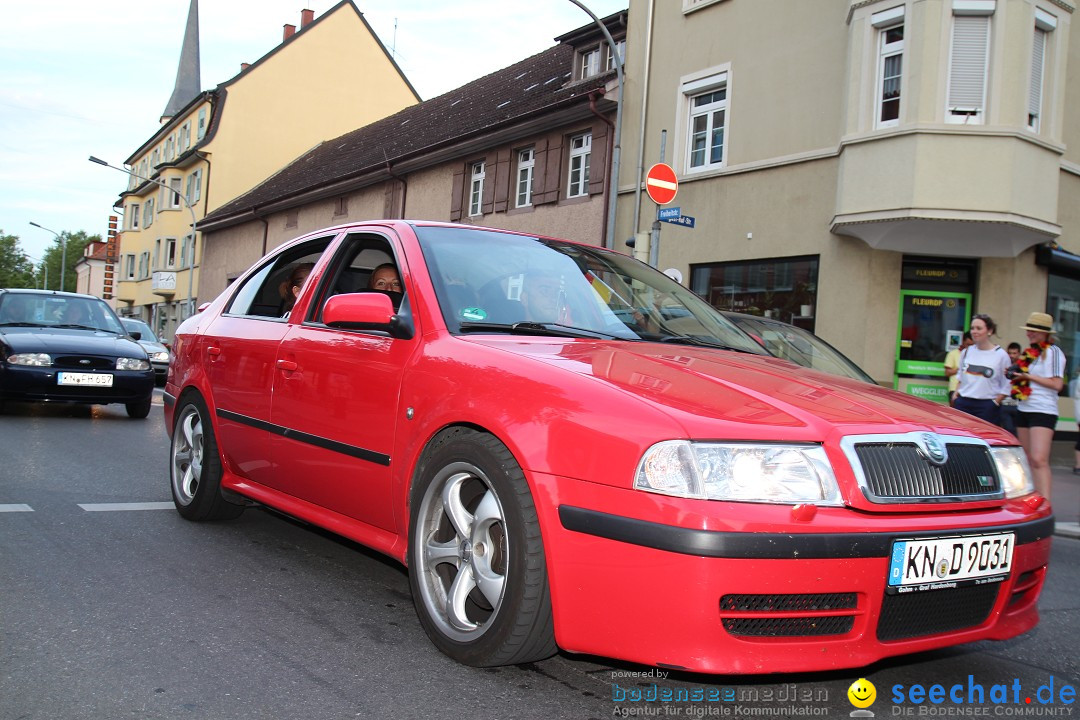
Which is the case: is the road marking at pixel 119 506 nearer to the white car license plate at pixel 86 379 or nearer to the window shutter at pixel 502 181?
the white car license plate at pixel 86 379

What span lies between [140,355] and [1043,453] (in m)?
9.99

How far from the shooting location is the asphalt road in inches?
114

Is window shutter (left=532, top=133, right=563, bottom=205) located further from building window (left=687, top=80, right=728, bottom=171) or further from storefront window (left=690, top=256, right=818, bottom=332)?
storefront window (left=690, top=256, right=818, bottom=332)

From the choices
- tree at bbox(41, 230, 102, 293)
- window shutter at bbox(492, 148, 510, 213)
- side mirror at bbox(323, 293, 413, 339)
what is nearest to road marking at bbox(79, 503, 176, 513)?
side mirror at bbox(323, 293, 413, 339)

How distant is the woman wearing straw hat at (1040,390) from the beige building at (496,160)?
38.4 ft

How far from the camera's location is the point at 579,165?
21031 mm

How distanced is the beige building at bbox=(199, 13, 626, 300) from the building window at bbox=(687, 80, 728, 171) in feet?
6.42

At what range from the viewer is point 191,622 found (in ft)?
11.8

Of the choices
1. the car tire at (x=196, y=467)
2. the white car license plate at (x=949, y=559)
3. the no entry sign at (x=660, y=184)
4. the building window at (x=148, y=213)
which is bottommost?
the car tire at (x=196, y=467)

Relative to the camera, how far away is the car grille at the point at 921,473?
2.77 meters

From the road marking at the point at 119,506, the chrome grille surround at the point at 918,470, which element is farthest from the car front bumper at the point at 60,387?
the chrome grille surround at the point at 918,470

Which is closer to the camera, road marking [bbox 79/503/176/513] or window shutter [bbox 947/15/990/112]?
road marking [bbox 79/503/176/513]

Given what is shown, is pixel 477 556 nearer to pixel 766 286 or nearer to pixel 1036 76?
pixel 766 286

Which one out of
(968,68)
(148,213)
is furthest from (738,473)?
(148,213)
